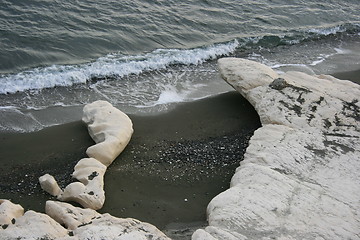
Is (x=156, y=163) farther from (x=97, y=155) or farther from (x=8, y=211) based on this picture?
(x=8, y=211)

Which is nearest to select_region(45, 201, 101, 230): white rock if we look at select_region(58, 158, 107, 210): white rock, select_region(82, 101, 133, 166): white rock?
select_region(58, 158, 107, 210): white rock

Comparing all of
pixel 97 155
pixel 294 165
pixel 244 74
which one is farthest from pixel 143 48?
pixel 294 165

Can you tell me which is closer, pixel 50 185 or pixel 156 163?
pixel 50 185

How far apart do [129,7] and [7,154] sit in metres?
9.02

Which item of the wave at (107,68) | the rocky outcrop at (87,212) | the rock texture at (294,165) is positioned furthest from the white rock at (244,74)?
the rocky outcrop at (87,212)

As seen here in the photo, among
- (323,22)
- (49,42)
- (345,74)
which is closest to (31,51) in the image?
(49,42)

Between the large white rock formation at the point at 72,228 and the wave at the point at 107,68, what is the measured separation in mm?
5443

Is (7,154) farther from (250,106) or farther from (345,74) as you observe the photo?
(345,74)

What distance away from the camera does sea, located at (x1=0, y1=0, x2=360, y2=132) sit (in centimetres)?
1267

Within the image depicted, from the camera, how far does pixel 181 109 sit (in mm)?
12445

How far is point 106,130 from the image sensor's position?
10641 millimetres

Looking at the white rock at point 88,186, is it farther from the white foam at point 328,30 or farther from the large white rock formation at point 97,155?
the white foam at point 328,30

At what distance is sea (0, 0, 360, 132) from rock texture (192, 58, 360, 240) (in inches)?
86.5

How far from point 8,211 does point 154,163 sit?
3.19 meters
